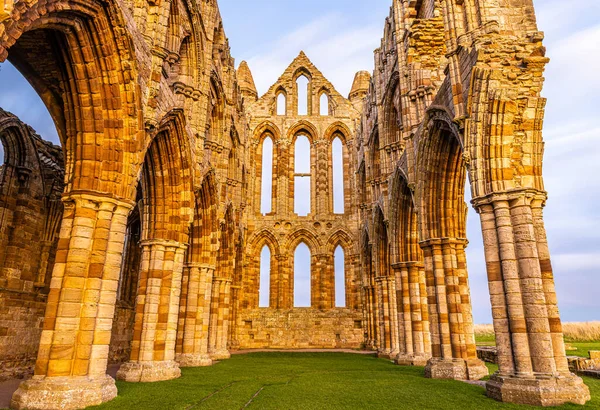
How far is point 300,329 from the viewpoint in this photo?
23906 mm

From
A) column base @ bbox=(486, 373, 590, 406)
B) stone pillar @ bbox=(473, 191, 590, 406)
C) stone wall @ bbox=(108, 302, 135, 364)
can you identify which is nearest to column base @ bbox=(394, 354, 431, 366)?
stone pillar @ bbox=(473, 191, 590, 406)

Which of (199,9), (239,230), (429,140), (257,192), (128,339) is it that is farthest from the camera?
(257,192)

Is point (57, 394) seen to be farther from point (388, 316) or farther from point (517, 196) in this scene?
point (388, 316)

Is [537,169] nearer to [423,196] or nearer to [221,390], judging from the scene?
[423,196]

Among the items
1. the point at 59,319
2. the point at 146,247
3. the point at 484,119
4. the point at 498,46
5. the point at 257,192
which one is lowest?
the point at 59,319

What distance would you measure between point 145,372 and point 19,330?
441cm

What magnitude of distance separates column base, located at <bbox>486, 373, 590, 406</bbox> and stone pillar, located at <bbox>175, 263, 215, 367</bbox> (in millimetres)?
9656

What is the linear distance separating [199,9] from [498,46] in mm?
9645

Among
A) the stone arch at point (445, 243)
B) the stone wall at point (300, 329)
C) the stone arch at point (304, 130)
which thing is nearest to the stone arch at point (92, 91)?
the stone arch at point (445, 243)

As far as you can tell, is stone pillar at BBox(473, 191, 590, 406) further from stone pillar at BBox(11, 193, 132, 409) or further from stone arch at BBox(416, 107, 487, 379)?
stone pillar at BBox(11, 193, 132, 409)

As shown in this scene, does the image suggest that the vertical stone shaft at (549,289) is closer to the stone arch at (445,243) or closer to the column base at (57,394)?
the stone arch at (445,243)

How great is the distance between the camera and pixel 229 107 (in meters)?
17.8

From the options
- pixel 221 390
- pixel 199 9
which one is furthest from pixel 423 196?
pixel 199 9

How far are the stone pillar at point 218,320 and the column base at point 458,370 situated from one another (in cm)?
900
